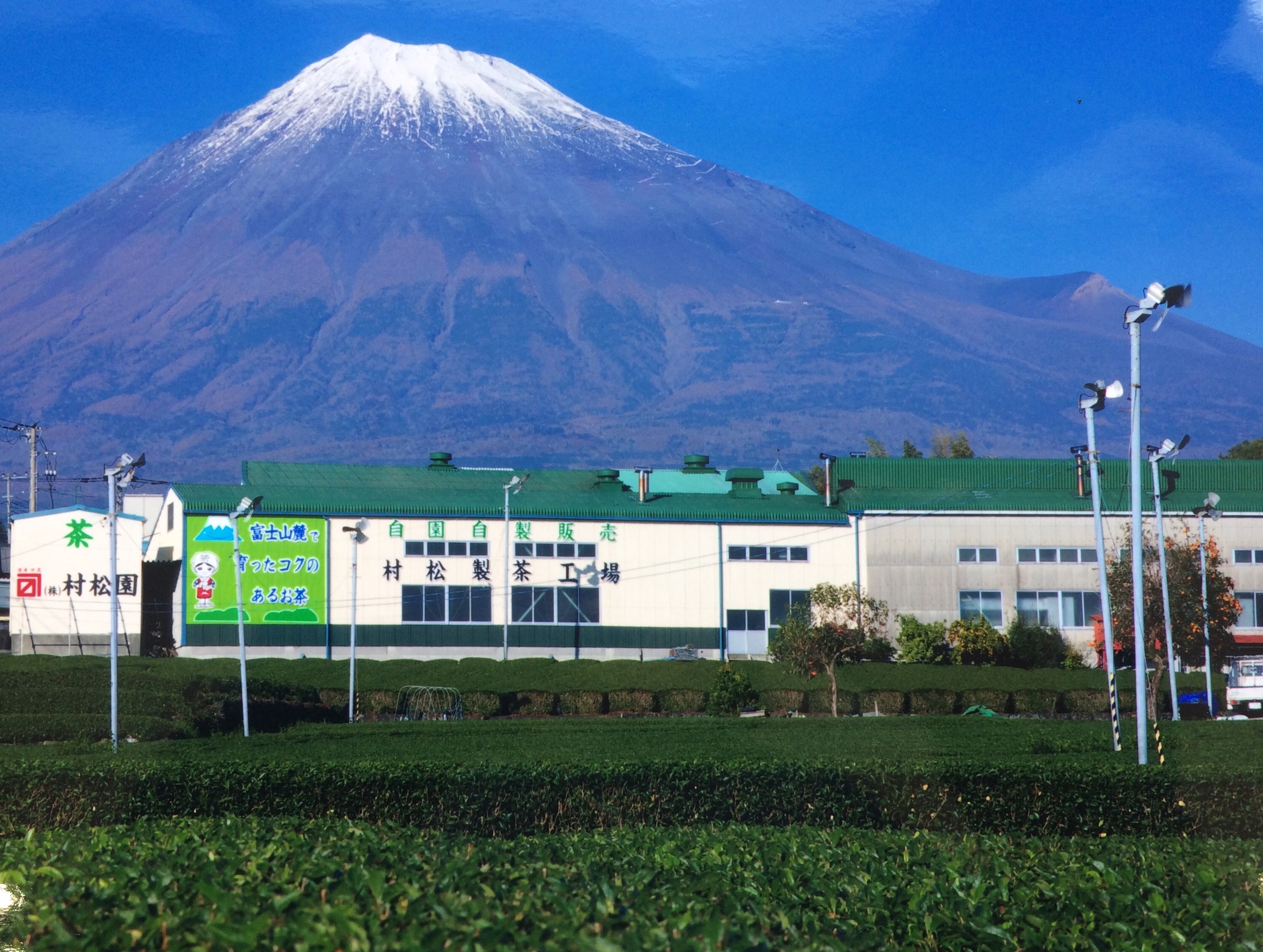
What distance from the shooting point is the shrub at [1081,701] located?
A: 46500 mm

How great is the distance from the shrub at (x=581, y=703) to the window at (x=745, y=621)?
13.1 m

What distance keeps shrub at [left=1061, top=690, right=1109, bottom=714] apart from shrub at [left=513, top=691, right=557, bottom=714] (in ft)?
62.0

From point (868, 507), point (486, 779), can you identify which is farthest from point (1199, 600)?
point (486, 779)

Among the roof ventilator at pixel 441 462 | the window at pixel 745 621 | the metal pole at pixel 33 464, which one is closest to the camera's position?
the window at pixel 745 621

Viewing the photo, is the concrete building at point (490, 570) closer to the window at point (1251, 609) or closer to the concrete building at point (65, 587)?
the concrete building at point (65, 587)

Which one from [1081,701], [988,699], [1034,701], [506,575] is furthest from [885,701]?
[506,575]

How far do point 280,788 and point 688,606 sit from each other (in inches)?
1583

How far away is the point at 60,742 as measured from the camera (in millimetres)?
28484

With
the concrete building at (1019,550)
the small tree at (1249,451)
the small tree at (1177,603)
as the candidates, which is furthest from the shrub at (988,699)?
the small tree at (1249,451)

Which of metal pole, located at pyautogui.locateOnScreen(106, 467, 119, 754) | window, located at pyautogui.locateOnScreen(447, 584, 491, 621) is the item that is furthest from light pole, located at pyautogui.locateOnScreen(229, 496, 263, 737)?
window, located at pyautogui.locateOnScreen(447, 584, 491, 621)

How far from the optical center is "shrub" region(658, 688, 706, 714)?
147 ft

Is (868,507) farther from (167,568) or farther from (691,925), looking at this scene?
(691,925)

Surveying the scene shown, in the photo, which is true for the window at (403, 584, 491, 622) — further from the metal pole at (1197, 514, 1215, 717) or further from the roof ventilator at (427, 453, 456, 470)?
the metal pole at (1197, 514, 1215, 717)

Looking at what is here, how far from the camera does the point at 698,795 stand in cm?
1644
